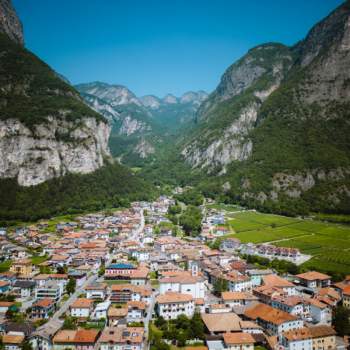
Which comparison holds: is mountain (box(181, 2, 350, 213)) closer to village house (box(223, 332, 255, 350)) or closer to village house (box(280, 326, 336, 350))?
village house (box(280, 326, 336, 350))

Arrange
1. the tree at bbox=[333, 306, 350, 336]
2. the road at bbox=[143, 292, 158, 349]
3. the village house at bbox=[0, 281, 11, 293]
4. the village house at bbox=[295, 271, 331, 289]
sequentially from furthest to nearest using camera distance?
the village house at bbox=[295, 271, 331, 289] < the village house at bbox=[0, 281, 11, 293] < the tree at bbox=[333, 306, 350, 336] < the road at bbox=[143, 292, 158, 349]

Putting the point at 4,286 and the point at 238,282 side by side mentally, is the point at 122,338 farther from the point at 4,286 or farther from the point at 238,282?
the point at 4,286

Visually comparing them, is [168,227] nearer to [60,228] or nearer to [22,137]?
[60,228]

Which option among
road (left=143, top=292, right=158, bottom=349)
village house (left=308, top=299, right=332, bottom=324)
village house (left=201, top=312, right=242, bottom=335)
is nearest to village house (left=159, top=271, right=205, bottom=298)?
road (left=143, top=292, right=158, bottom=349)

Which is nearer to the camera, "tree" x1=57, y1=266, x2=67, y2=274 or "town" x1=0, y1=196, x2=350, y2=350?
"town" x1=0, y1=196, x2=350, y2=350

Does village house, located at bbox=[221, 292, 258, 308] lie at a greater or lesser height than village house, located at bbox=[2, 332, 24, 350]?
greater

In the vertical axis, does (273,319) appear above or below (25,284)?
below

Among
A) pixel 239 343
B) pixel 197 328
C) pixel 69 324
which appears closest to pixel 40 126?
pixel 69 324
